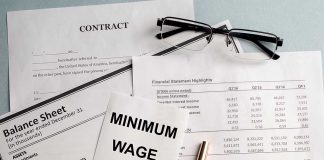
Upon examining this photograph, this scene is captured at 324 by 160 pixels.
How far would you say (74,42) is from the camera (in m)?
0.62

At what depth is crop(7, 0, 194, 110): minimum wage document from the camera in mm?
616

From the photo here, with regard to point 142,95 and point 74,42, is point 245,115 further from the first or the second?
point 74,42

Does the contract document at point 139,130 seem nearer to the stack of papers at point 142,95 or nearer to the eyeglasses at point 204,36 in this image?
the stack of papers at point 142,95

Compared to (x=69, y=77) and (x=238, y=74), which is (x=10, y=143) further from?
(x=238, y=74)

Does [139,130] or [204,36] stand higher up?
[204,36]

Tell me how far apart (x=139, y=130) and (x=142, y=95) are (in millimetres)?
58

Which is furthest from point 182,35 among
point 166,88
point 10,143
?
point 10,143

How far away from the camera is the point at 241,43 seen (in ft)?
2.03

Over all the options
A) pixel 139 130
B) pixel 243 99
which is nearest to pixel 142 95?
pixel 139 130

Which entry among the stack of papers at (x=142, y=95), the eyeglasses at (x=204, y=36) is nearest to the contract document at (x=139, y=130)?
the stack of papers at (x=142, y=95)

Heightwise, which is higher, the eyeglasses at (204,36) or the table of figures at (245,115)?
the eyeglasses at (204,36)

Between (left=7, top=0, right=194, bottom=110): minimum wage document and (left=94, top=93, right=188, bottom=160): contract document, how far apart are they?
0.07 metres

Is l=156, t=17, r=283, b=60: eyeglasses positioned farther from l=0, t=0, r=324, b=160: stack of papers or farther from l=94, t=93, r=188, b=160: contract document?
l=94, t=93, r=188, b=160: contract document

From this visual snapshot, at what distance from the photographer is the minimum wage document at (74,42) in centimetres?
62
